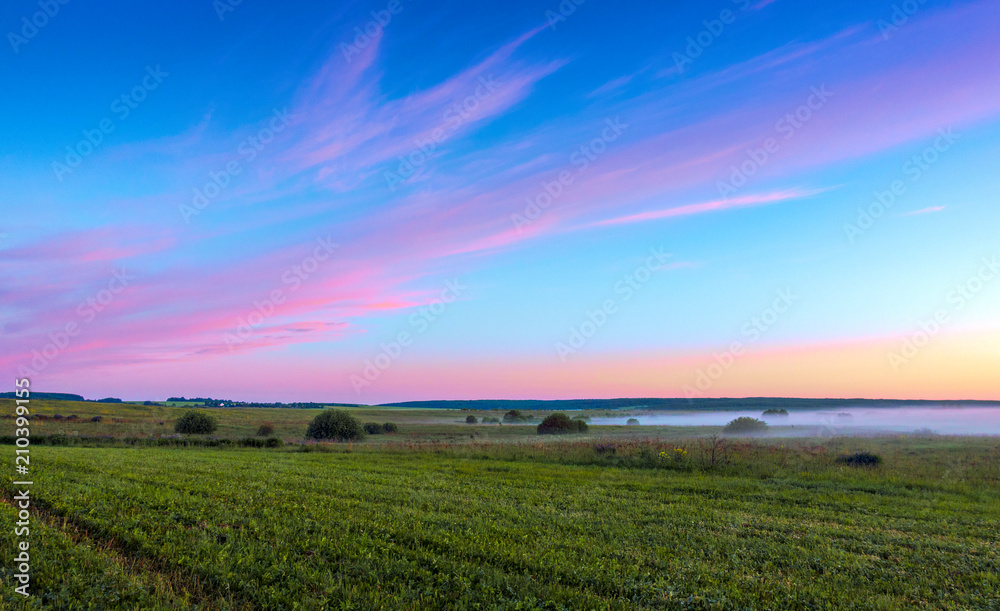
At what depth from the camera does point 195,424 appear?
181ft

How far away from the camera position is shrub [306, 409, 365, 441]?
5422cm

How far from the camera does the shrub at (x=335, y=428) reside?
54219 mm

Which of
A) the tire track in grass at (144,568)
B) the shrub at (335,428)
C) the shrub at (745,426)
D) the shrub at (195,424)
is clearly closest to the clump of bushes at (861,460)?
the tire track in grass at (144,568)

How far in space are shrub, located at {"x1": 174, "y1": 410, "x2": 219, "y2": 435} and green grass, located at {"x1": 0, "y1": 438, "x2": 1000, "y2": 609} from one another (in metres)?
41.8

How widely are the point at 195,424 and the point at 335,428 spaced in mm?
15473

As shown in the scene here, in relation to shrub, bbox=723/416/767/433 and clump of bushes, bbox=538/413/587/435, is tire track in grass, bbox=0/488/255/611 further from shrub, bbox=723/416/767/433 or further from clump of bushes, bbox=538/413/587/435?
shrub, bbox=723/416/767/433

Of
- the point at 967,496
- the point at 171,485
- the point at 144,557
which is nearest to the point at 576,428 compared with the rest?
the point at 967,496

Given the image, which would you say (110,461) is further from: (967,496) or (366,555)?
(967,496)

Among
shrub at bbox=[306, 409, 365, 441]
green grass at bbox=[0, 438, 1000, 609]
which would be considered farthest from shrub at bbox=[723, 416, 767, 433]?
green grass at bbox=[0, 438, 1000, 609]

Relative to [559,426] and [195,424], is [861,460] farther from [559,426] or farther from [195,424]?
[195,424]

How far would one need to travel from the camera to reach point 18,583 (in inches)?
259

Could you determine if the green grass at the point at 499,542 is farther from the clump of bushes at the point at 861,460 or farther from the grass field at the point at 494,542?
the clump of bushes at the point at 861,460

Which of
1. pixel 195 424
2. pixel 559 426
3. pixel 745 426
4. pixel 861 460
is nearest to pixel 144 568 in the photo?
pixel 861 460

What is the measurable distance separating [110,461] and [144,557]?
50.3 ft
